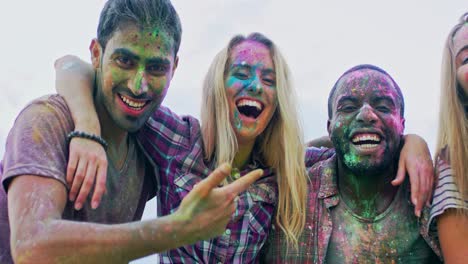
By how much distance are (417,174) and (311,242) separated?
3.05 ft

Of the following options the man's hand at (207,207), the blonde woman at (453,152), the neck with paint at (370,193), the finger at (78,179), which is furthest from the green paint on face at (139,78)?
the blonde woman at (453,152)

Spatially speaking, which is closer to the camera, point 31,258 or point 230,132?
point 31,258

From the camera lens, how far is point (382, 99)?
426cm

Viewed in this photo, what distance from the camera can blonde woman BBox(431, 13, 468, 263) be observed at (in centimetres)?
367

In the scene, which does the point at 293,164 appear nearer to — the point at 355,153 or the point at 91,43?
the point at 355,153

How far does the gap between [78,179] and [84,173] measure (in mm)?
47

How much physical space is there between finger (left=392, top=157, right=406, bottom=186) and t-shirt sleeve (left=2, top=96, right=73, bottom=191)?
7.46 ft

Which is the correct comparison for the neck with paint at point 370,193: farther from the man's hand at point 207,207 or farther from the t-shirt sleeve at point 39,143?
the t-shirt sleeve at point 39,143

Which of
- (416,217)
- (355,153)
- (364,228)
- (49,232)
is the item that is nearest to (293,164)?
(355,153)

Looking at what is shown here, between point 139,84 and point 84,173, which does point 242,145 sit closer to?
point 139,84

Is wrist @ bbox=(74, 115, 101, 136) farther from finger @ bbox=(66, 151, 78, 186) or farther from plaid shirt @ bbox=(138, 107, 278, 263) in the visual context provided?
plaid shirt @ bbox=(138, 107, 278, 263)

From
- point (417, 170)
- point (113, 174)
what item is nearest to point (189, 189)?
point (113, 174)

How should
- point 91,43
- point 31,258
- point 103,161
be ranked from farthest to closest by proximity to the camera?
1. point 91,43
2. point 103,161
3. point 31,258

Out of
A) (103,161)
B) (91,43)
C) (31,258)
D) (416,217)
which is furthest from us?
(416,217)
